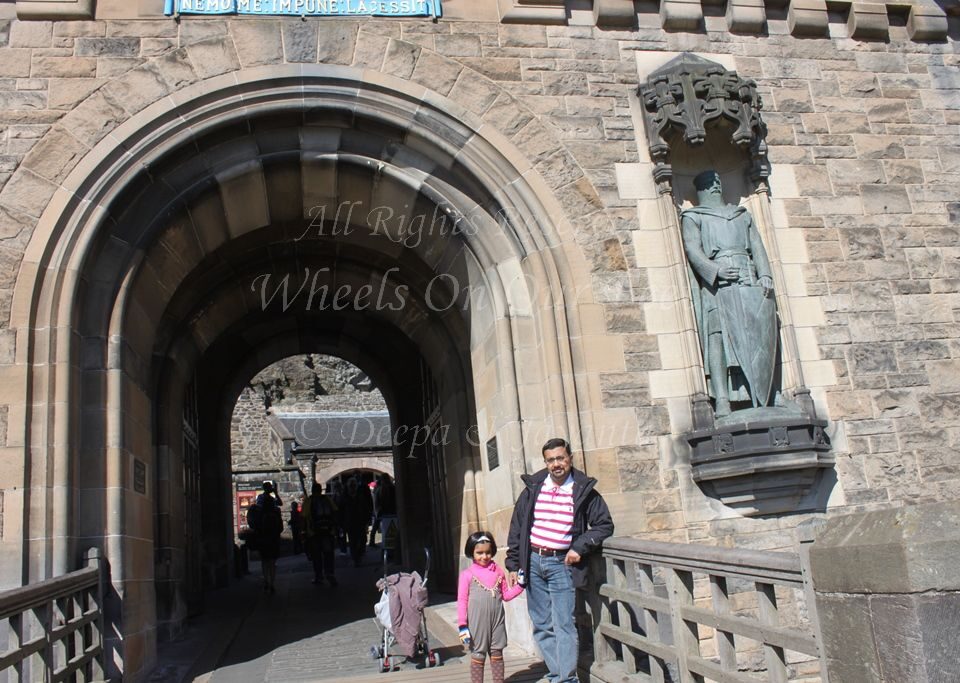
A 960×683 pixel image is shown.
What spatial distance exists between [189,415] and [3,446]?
15.1ft

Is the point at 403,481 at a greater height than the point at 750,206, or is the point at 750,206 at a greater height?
the point at 750,206

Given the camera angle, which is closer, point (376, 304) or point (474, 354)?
point (474, 354)

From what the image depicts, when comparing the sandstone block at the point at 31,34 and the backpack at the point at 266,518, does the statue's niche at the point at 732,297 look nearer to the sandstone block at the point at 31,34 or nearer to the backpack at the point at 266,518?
the sandstone block at the point at 31,34

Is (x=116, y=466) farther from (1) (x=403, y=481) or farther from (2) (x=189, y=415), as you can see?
(1) (x=403, y=481)

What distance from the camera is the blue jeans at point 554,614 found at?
453 centimetres

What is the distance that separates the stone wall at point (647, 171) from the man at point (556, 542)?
97 cm

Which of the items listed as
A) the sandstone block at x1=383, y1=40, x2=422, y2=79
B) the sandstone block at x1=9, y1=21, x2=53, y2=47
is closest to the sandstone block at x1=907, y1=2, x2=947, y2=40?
the sandstone block at x1=383, y1=40, x2=422, y2=79

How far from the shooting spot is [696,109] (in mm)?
6324

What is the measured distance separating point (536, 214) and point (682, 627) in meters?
3.21

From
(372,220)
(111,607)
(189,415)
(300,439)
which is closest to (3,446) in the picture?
(111,607)

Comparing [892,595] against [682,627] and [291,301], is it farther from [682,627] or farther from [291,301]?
[291,301]

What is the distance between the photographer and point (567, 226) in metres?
6.25

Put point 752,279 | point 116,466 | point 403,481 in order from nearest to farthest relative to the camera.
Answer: point 116,466 → point 752,279 → point 403,481

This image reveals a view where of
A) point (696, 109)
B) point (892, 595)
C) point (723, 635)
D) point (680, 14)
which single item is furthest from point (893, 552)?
point (680, 14)
